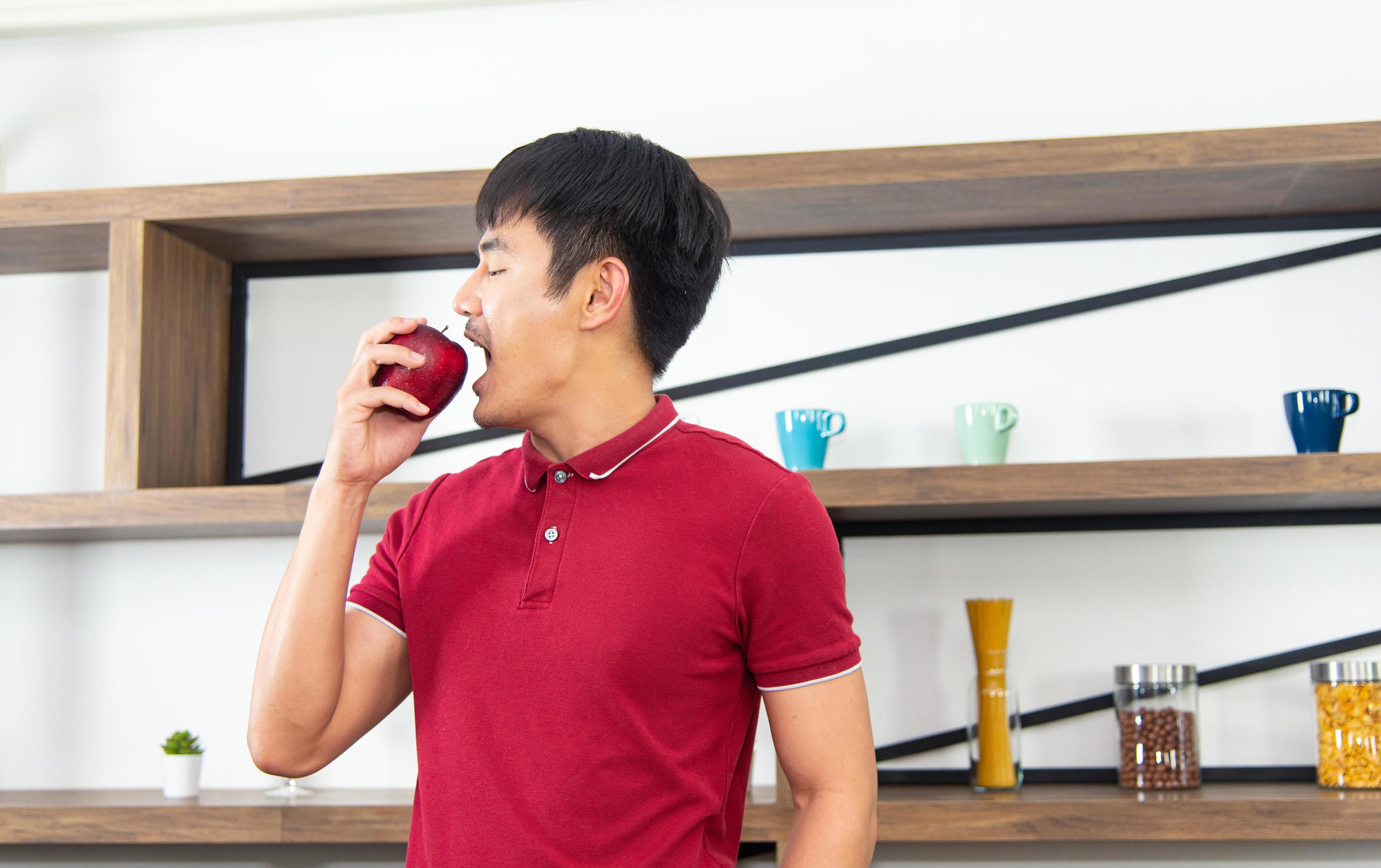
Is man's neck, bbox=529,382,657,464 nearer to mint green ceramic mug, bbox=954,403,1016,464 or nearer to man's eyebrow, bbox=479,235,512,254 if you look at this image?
man's eyebrow, bbox=479,235,512,254

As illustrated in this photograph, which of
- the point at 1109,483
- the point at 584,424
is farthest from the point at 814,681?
the point at 1109,483

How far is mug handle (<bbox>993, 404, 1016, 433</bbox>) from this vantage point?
178 cm

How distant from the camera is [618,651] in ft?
3.20

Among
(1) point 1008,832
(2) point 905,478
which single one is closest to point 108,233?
(2) point 905,478

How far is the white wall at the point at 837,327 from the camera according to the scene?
1919 millimetres

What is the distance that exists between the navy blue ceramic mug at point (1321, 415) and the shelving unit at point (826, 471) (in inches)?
3.1

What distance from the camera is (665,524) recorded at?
3.37 feet

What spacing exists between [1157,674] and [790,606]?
3.23ft

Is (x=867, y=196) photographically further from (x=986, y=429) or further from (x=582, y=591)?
(x=582, y=591)

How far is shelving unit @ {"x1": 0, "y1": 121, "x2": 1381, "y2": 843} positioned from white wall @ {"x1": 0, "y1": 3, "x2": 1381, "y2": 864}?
3.4 inches

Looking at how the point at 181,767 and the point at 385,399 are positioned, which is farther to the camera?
the point at 181,767

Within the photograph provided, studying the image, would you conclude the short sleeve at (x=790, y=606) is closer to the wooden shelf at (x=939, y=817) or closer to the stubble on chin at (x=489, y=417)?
the stubble on chin at (x=489, y=417)

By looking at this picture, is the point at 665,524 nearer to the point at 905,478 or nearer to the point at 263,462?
the point at 905,478

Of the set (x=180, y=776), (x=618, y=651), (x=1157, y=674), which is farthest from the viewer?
(x=180, y=776)
